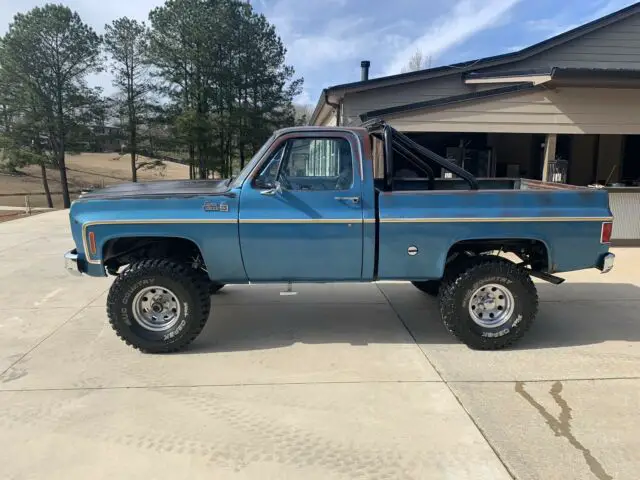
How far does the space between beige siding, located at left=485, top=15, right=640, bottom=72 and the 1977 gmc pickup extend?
8649mm

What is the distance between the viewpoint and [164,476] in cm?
270

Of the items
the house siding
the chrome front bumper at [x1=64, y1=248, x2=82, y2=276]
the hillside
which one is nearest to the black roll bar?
the chrome front bumper at [x1=64, y1=248, x2=82, y2=276]

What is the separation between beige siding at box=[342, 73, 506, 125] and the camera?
1064 centimetres

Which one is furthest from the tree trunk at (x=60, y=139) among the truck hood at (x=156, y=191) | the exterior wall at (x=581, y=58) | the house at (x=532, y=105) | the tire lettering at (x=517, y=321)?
the tire lettering at (x=517, y=321)

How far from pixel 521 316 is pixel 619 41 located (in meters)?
10.6

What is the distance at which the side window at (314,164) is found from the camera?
4.37 m

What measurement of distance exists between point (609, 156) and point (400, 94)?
20.8 feet

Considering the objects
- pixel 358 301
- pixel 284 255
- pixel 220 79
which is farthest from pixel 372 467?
pixel 220 79

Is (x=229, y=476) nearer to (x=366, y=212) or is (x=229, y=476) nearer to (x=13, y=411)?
(x=13, y=411)

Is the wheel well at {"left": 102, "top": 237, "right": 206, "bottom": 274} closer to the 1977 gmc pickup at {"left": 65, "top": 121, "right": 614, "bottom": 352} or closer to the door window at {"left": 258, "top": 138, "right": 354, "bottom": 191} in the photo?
the 1977 gmc pickup at {"left": 65, "top": 121, "right": 614, "bottom": 352}

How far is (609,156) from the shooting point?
12914mm

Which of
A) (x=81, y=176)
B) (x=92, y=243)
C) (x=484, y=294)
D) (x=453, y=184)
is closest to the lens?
(x=92, y=243)

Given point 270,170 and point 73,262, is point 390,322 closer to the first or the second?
point 270,170

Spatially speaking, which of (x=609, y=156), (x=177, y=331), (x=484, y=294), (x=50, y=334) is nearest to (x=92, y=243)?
(x=177, y=331)
